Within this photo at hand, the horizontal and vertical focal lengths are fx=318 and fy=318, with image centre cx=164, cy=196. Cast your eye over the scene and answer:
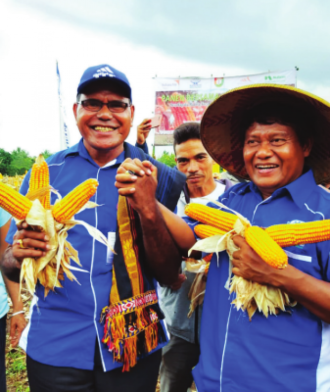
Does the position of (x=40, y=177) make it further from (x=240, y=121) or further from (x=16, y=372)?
(x=16, y=372)

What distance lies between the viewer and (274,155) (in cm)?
180

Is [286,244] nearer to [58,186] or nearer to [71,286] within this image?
[71,286]

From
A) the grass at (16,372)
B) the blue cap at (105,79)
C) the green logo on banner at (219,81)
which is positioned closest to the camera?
the blue cap at (105,79)

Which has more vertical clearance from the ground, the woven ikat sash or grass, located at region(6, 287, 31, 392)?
the woven ikat sash

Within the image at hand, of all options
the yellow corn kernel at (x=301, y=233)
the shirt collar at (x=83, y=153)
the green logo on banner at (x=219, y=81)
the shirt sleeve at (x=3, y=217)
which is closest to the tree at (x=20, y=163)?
the green logo on banner at (x=219, y=81)

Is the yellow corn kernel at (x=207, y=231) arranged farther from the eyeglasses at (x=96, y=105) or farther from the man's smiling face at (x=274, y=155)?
the eyeglasses at (x=96, y=105)

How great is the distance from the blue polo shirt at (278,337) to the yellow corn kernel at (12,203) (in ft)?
3.73

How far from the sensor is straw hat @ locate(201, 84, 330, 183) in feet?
A: 6.02

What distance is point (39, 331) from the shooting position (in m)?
1.95

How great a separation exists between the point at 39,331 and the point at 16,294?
933mm

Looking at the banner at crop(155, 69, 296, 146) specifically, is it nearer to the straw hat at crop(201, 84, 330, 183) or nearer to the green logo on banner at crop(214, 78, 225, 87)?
the green logo on banner at crop(214, 78, 225, 87)

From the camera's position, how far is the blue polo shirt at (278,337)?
1.55 m

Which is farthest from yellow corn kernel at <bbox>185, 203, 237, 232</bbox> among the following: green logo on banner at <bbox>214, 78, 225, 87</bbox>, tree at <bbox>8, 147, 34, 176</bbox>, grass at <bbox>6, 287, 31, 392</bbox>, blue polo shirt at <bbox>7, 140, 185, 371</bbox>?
green logo on banner at <bbox>214, 78, 225, 87</bbox>

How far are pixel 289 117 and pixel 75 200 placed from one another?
4.23 ft
